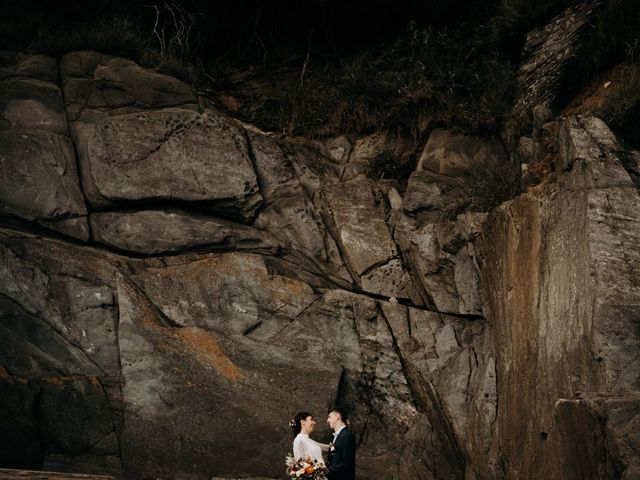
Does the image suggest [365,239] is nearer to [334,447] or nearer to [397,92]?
[397,92]

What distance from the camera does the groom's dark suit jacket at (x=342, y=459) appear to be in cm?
973

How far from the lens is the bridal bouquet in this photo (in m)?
9.50

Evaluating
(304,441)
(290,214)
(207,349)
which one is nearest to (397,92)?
(290,214)

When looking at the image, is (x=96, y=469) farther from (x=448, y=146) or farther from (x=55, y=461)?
(x=448, y=146)

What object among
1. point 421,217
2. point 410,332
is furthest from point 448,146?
point 410,332

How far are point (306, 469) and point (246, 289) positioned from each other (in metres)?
3.32

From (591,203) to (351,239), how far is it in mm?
4826

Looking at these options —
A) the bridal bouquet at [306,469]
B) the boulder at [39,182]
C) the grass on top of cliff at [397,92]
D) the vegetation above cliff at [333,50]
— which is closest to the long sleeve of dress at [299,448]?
the bridal bouquet at [306,469]

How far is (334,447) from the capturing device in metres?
9.89

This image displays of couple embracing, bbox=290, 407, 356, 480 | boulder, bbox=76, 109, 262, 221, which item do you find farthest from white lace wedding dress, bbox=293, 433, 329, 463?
boulder, bbox=76, 109, 262, 221

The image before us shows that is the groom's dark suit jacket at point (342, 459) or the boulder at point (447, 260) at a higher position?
the boulder at point (447, 260)

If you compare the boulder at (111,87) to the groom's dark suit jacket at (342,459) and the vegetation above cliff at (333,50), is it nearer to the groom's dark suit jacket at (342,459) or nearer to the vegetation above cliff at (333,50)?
the vegetation above cliff at (333,50)

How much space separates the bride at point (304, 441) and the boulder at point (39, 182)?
176 inches

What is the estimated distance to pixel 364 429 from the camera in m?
11.6
